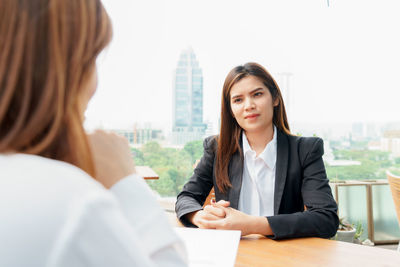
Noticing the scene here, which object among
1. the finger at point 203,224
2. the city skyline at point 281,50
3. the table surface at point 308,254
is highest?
the city skyline at point 281,50

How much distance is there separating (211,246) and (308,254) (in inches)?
10.7

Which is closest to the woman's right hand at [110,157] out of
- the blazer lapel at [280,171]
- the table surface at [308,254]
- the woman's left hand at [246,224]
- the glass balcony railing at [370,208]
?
the table surface at [308,254]

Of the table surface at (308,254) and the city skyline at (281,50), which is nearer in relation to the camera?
the table surface at (308,254)

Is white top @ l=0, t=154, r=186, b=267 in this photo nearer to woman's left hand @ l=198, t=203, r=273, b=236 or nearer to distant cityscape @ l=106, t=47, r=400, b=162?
woman's left hand @ l=198, t=203, r=273, b=236

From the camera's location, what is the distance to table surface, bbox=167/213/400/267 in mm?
889

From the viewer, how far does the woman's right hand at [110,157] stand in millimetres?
438

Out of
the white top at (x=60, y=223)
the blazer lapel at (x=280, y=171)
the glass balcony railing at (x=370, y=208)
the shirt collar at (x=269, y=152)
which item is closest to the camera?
the white top at (x=60, y=223)

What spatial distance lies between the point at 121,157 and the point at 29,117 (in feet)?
0.41

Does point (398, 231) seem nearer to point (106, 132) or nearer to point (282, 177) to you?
point (282, 177)

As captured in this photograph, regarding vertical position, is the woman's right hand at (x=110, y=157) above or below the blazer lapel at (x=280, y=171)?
above

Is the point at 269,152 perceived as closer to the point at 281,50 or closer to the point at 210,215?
the point at 210,215

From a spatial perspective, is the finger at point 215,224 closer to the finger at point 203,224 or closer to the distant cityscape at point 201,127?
the finger at point 203,224

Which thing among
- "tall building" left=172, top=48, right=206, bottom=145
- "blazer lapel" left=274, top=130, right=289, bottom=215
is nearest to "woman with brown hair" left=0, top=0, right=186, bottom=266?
"blazer lapel" left=274, top=130, right=289, bottom=215

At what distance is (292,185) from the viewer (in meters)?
1.53
